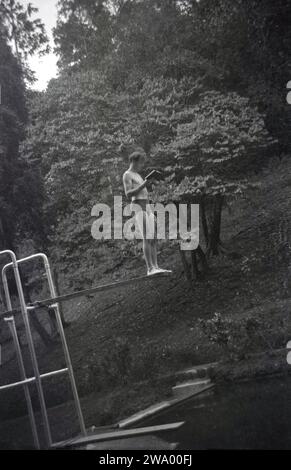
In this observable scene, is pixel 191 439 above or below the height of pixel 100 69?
below

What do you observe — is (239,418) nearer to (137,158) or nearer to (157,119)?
(137,158)

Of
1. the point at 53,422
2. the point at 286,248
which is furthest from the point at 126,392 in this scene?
the point at 286,248

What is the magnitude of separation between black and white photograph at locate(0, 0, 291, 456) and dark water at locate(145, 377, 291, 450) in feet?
0.78

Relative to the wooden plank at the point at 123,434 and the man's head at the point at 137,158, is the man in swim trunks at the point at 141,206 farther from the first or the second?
the wooden plank at the point at 123,434

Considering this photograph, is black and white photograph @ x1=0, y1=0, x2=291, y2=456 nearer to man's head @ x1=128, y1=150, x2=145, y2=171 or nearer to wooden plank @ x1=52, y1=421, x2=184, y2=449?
wooden plank @ x1=52, y1=421, x2=184, y2=449

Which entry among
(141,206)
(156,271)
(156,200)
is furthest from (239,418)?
(156,200)

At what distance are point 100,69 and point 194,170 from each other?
6777 millimetres

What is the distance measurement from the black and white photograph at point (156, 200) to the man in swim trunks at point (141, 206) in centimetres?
403

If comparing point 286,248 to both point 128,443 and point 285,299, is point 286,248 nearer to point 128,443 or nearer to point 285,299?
point 285,299

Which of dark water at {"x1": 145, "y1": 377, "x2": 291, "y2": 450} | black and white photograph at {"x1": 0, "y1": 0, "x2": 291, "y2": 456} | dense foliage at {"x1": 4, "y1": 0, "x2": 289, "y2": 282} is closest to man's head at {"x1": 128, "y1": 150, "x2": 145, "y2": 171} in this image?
dark water at {"x1": 145, "y1": 377, "x2": 291, "y2": 450}

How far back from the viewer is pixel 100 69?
2325 centimetres

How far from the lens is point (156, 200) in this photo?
18.5 m

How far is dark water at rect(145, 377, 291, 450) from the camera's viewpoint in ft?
28.4

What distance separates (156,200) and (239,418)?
947cm
